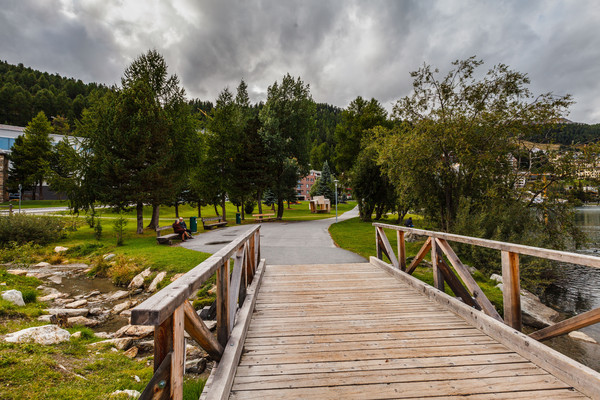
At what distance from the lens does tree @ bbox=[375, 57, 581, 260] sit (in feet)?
36.1

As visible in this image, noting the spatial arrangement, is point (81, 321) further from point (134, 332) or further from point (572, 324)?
point (572, 324)

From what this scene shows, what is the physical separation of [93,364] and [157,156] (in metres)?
14.0

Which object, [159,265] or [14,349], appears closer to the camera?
[14,349]

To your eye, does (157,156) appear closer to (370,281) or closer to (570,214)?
(370,281)

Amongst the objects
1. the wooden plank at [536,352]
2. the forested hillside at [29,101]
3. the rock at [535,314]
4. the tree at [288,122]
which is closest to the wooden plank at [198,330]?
the wooden plank at [536,352]

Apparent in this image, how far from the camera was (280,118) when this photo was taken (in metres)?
26.5

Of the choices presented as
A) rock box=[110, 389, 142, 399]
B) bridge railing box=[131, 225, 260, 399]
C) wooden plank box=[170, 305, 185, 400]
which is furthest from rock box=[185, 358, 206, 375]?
wooden plank box=[170, 305, 185, 400]

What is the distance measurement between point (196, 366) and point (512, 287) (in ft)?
14.4

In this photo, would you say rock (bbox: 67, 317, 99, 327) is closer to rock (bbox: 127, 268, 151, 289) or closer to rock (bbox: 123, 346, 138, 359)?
rock (bbox: 123, 346, 138, 359)

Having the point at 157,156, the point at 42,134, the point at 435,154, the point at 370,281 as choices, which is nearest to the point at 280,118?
the point at 157,156

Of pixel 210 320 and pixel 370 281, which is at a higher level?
pixel 370 281

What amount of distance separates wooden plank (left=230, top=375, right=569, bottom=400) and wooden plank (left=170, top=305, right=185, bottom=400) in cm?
92

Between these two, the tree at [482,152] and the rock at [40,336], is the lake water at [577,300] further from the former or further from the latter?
the rock at [40,336]

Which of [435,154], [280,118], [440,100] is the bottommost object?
[435,154]
